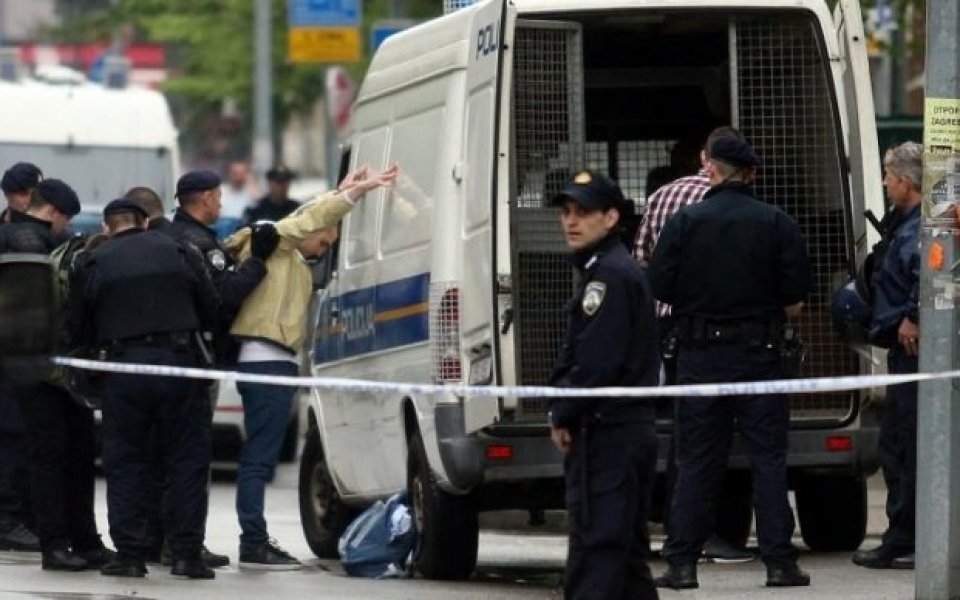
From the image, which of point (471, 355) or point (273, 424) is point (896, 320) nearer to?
point (471, 355)

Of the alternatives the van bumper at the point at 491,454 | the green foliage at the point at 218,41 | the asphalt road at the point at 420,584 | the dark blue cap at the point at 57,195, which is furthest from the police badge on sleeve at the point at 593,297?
the green foliage at the point at 218,41

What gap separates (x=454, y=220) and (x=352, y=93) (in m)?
22.5

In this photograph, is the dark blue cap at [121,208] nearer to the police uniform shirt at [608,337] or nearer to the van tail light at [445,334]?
the van tail light at [445,334]

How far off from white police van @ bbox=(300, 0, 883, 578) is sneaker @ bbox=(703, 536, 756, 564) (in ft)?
1.35

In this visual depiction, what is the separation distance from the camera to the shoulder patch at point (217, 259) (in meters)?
12.1

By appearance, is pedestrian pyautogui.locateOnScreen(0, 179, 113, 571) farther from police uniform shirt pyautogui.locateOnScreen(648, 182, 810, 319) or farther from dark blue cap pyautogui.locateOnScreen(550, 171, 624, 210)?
dark blue cap pyautogui.locateOnScreen(550, 171, 624, 210)

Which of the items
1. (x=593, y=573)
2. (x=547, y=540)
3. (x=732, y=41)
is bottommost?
(x=547, y=540)

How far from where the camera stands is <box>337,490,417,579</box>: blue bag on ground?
12.0 meters

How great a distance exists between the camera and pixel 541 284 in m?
11.5

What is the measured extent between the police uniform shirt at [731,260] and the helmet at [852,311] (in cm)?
40

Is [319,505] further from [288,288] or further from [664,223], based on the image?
[664,223]

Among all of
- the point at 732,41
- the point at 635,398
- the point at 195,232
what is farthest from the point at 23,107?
the point at 635,398

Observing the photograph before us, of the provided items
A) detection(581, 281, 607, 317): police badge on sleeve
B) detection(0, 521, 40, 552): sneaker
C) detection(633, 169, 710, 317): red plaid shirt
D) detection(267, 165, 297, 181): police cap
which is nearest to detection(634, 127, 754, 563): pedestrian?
detection(633, 169, 710, 317): red plaid shirt

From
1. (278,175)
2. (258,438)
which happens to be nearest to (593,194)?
(258,438)
